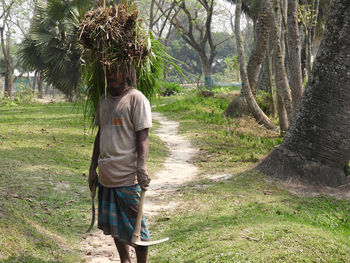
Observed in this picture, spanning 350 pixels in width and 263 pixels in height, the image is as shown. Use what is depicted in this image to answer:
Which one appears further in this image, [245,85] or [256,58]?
[256,58]

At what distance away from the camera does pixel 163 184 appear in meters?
7.57

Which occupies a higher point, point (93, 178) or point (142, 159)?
point (142, 159)

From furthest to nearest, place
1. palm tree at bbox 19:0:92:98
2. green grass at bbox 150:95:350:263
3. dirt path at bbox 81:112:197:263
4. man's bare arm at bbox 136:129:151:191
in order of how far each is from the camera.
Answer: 1. palm tree at bbox 19:0:92:98
2. dirt path at bbox 81:112:197:263
3. green grass at bbox 150:95:350:263
4. man's bare arm at bbox 136:129:151:191

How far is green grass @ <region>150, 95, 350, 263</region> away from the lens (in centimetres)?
397

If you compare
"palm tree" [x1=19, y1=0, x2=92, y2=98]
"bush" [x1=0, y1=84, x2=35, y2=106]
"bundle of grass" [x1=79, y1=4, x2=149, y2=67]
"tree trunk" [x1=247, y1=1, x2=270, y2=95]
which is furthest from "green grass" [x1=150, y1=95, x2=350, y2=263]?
"bush" [x1=0, y1=84, x2=35, y2=106]

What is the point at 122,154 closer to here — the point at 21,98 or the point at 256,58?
the point at 256,58

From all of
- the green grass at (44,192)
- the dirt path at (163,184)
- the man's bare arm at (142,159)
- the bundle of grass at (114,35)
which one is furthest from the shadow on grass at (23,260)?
the bundle of grass at (114,35)

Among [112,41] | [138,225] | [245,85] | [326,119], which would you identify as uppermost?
[112,41]

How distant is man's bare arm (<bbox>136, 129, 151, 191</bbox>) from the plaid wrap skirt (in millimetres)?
148

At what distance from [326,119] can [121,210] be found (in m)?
3.90

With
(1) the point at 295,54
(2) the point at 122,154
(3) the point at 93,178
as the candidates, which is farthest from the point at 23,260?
(1) the point at 295,54

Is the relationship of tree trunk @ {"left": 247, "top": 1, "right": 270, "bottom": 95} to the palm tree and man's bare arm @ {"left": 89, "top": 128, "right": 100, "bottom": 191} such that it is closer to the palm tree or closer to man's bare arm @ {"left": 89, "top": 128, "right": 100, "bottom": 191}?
the palm tree

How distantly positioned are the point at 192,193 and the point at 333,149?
2194 millimetres

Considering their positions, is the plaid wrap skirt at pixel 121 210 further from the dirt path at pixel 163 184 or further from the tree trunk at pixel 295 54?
the tree trunk at pixel 295 54
